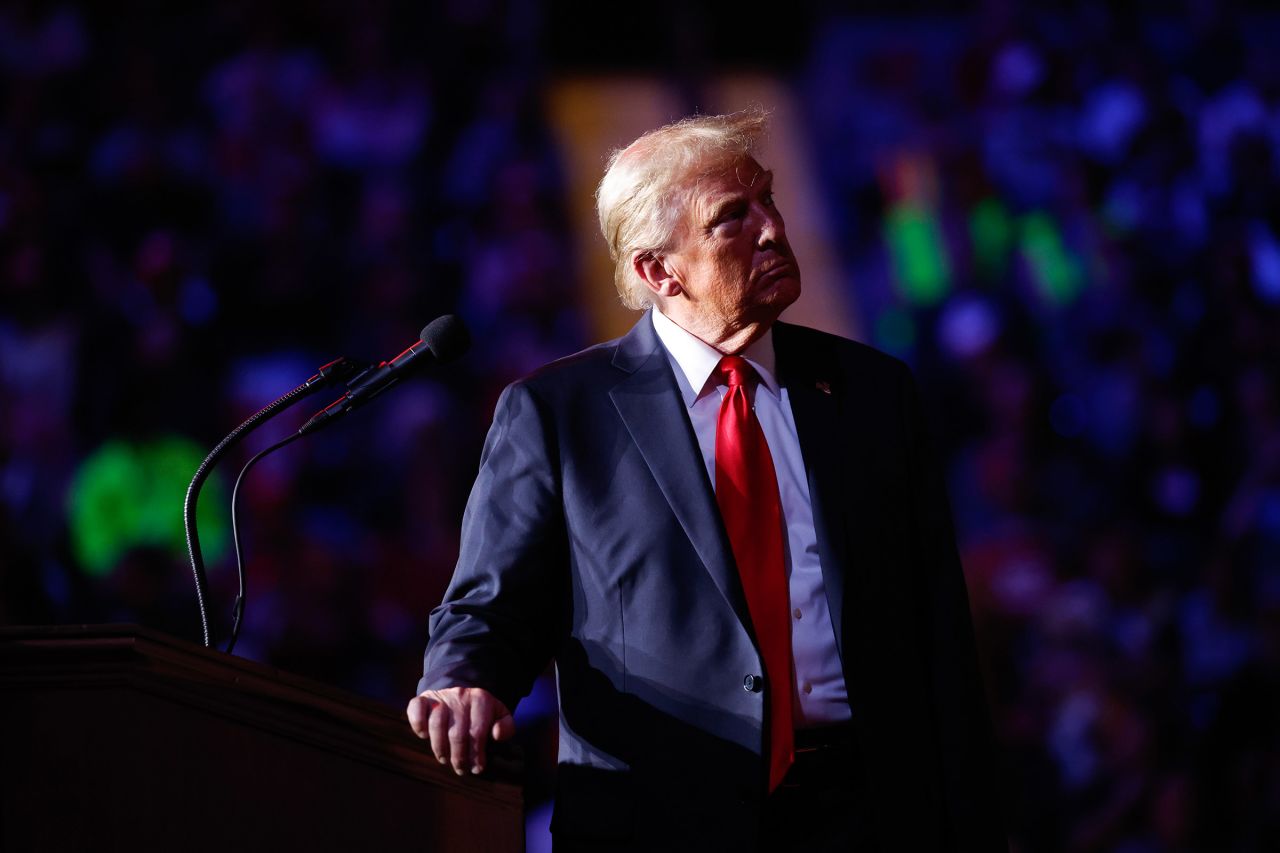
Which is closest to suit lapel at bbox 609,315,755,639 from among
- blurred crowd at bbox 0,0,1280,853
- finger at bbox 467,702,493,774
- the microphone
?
the microphone

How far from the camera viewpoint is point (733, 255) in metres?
1.64

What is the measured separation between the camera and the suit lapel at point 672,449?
56.9 inches

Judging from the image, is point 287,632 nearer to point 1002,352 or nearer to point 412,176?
point 412,176

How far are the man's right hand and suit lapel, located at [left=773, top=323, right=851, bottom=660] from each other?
1.29 feet

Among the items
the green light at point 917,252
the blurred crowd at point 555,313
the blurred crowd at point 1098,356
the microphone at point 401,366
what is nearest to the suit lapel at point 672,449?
the microphone at point 401,366

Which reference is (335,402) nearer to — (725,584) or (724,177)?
(725,584)

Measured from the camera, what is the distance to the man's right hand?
122cm

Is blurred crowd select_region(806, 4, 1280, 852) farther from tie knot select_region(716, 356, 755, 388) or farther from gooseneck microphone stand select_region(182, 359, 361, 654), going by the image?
gooseneck microphone stand select_region(182, 359, 361, 654)

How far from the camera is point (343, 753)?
119cm

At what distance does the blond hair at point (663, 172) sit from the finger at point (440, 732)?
0.70 metres

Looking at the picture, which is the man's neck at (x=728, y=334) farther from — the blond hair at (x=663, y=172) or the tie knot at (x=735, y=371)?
the blond hair at (x=663, y=172)

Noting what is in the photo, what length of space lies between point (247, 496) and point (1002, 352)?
2.42 m

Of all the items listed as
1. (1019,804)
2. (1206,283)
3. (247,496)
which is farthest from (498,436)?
(1206,283)

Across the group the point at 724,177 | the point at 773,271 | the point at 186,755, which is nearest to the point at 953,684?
the point at 773,271
